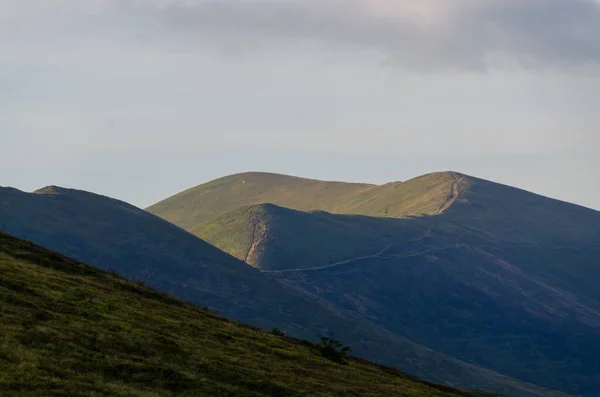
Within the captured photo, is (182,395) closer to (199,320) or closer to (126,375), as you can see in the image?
(126,375)

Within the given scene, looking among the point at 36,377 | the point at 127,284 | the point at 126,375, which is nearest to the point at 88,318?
the point at 126,375

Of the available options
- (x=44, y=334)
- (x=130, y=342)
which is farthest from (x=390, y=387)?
(x=44, y=334)

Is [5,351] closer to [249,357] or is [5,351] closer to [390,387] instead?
[249,357]

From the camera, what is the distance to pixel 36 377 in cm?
4803

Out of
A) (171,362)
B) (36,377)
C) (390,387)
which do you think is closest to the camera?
(36,377)

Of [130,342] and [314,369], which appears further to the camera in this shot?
[314,369]

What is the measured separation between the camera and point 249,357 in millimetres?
67188

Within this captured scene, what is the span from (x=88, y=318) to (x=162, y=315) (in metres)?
11.2

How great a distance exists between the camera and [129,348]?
2320 inches

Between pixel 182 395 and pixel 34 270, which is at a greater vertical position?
pixel 34 270

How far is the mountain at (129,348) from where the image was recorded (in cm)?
5097

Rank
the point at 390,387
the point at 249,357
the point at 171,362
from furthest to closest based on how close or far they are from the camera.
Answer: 1. the point at 390,387
2. the point at 249,357
3. the point at 171,362

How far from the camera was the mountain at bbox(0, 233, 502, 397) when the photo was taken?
51.0 m

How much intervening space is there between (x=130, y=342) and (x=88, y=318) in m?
4.57
